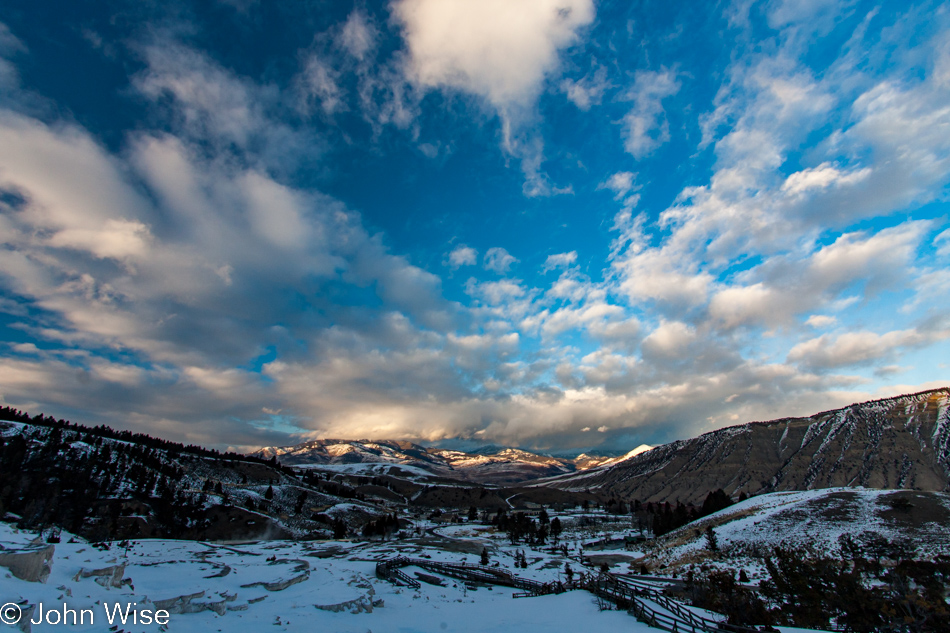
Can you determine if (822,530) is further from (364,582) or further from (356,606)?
(356,606)

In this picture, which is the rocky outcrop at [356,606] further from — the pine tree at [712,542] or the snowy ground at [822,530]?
the pine tree at [712,542]

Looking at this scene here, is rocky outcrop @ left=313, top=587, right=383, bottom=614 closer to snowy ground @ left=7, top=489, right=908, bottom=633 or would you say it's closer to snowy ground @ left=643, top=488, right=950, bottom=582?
snowy ground @ left=7, top=489, right=908, bottom=633

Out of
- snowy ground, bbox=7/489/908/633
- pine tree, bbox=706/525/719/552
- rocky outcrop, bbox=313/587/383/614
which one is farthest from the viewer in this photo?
pine tree, bbox=706/525/719/552

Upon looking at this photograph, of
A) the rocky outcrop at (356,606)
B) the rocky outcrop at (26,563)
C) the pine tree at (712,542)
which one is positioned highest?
the rocky outcrop at (26,563)

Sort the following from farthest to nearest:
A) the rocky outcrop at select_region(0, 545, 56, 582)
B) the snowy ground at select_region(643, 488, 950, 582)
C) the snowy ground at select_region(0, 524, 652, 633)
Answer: the snowy ground at select_region(643, 488, 950, 582), the snowy ground at select_region(0, 524, 652, 633), the rocky outcrop at select_region(0, 545, 56, 582)

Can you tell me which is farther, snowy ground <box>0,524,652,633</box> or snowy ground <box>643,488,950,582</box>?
snowy ground <box>643,488,950,582</box>

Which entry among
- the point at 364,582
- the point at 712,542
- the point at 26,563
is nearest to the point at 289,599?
the point at 364,582

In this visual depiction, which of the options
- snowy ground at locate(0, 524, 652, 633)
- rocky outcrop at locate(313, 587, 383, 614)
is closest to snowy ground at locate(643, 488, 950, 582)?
snowy ground at locate(0, 524, 652, 633)

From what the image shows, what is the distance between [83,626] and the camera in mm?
22125

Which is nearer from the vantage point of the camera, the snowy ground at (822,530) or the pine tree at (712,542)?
the snowy ground at (822,530)

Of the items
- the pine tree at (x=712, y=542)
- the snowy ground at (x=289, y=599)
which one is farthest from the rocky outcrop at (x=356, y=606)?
the pine tree at (x=712, y=542)

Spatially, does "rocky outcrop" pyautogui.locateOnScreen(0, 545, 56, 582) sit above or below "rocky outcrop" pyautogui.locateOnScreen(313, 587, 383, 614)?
above

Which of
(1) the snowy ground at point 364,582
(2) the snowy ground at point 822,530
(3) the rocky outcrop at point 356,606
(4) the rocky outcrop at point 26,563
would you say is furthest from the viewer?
(2) the snowy ground at point 822,530

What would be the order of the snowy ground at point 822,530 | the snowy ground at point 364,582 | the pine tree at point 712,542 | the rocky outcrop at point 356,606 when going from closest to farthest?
the snowy ground at point 364,582 < the rocky outcrop at point 356,606 < the snowy ground at point 822,530 < the pine tree at point 712,542
